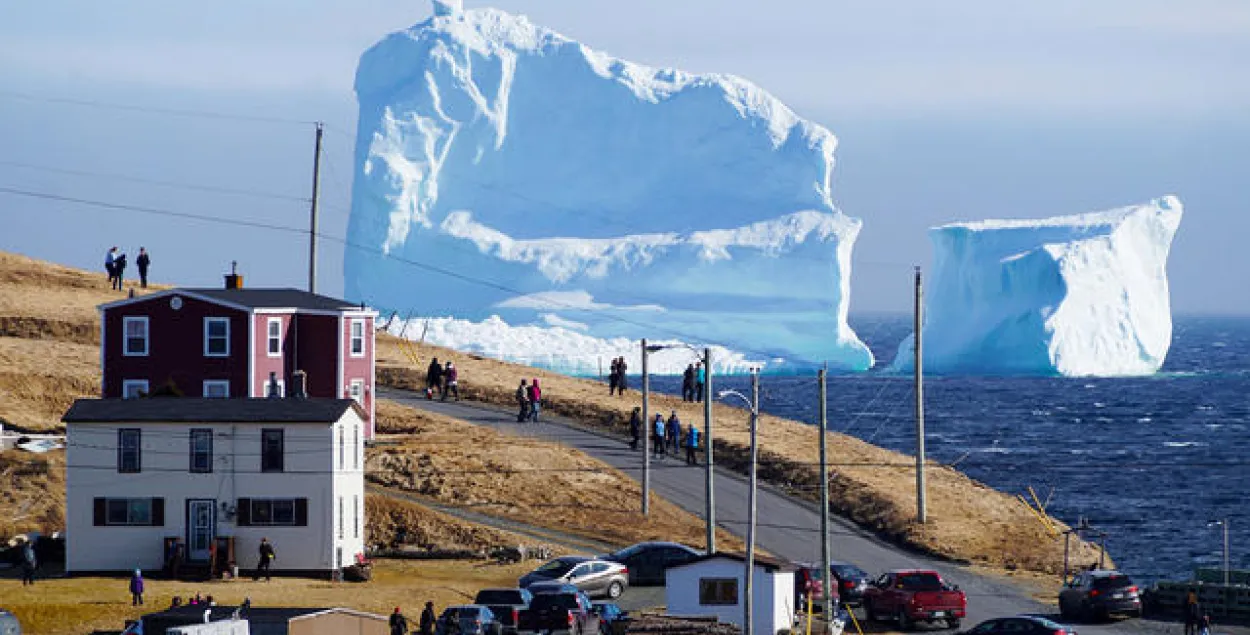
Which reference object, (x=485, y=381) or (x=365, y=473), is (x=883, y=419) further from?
(x=365, y=473)

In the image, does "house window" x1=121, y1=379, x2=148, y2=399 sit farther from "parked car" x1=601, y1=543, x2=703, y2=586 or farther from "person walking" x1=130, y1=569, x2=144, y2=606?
"parked car" x1=601, y1=543, x2=703, y2=586

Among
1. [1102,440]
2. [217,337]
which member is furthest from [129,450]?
[1102,440]

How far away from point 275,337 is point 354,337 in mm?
3096

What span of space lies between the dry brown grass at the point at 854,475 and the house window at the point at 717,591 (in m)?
15.3

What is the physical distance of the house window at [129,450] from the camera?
175ft

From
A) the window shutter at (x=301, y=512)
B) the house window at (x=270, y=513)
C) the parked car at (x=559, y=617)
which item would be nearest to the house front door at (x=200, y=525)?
the house window at (x=270, y=513)

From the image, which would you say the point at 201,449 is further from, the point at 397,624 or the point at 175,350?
the point at 397,624

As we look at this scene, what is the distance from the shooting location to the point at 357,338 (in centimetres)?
6638

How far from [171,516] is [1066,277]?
96.2 metres

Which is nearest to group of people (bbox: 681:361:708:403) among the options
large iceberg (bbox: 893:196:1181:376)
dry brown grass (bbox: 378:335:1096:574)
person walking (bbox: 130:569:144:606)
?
dry brown grass (bbox: 378:335:1096:574)

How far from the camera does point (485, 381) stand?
84688 millimetres

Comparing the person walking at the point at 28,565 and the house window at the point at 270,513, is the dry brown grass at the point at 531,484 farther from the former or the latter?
the person walking at the point at 28,565

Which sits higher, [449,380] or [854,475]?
[449,380]

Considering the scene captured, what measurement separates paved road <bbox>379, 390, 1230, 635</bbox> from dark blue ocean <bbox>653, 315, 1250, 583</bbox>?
5.90 metres
